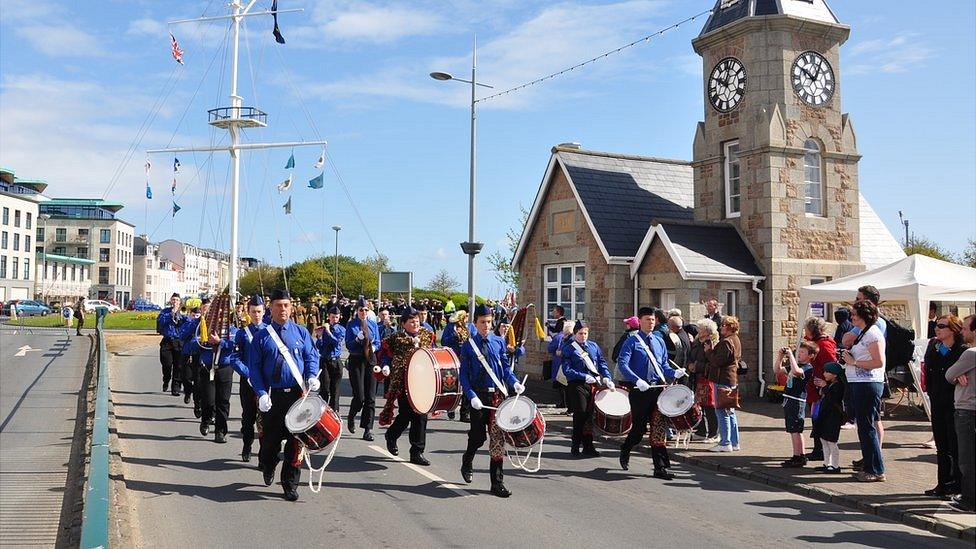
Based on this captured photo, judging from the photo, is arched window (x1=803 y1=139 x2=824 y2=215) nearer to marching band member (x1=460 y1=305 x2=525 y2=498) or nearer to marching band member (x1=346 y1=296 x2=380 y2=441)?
marching band member (x1=346 y1=296 x2=380 y2=441)

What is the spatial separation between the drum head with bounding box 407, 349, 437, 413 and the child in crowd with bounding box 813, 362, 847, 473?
4.48 meters

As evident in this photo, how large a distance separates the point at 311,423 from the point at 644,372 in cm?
399

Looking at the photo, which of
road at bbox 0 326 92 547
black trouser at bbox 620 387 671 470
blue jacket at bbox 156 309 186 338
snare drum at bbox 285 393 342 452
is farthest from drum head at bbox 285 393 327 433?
blue jacket at bbox 156 309 186 338

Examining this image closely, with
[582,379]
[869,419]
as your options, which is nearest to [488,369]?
[582,379]

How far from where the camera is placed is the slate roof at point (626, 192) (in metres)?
20.1

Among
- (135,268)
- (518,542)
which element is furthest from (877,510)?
(135,268)

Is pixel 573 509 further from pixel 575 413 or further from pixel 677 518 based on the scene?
pixel 575 413

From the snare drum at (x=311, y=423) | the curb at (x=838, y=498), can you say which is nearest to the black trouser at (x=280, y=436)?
the snare drum at (x=311, y=423)

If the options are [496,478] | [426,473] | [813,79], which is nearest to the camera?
[496,478]

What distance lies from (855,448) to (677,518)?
489 cm

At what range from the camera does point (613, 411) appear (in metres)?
10.1

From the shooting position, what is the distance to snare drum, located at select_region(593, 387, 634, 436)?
10.1 meters

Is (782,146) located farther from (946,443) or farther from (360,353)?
(360,353)

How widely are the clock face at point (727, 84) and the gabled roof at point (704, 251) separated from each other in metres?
2.82
